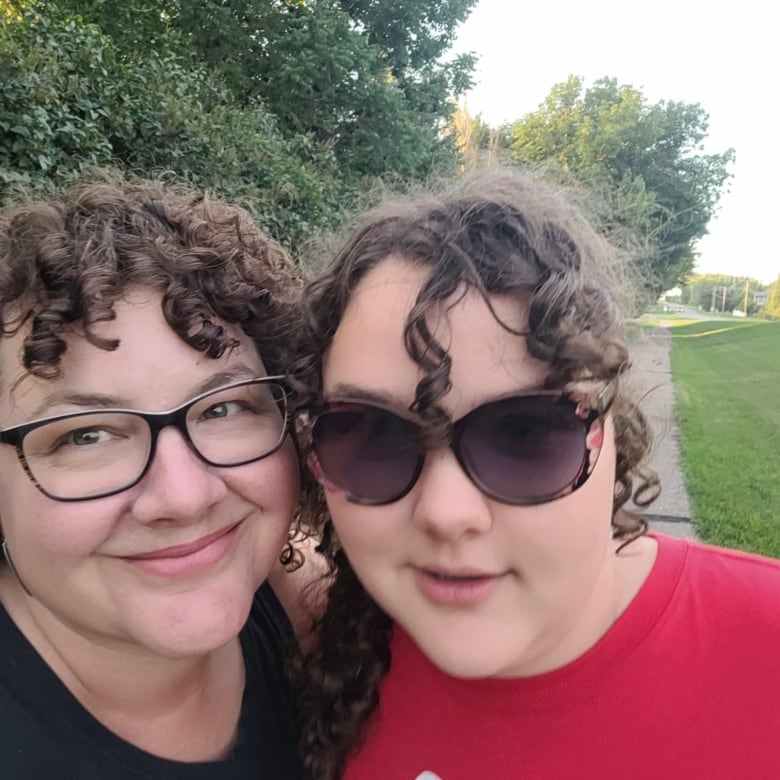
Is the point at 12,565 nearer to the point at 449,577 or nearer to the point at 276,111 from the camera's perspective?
the point at 449,577

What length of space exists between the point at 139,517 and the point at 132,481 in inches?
2.9

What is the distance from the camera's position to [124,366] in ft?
4.54

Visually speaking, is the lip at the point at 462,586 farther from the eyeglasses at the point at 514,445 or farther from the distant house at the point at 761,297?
the distant house at the point at 761,297

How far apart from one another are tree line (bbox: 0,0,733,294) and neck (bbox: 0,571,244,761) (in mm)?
1385

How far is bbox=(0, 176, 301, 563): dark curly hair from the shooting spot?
1.38 metres

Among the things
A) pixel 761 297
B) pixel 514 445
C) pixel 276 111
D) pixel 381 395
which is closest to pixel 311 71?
pixel 276 111

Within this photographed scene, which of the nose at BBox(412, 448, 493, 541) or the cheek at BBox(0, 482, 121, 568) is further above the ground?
the nose at BBox(412, 448, 493, 541)

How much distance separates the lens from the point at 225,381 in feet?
4.94

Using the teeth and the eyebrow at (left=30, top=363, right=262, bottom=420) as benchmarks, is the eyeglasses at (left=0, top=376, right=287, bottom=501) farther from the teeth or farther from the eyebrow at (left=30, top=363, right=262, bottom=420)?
the teeth

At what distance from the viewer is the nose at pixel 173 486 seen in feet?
4.51

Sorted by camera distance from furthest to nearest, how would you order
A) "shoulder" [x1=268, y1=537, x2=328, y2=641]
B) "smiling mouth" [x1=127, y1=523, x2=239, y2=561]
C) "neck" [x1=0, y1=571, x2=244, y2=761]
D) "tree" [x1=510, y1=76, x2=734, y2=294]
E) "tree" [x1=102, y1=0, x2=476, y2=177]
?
"tree" [x1=510, y1=76, x2=734, y2=294] → "tree" [x1=102, y1=0, x2=476, y2=177] → "shoulder" [x1=268, y1=537, x2=328, y2=641] → "neck" [x1=0, y1=571, x2=244, y2=761] → "smiling mouth" [x1=127, y1=523, x2=239, y2=561]

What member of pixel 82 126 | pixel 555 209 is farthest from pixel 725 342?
pixel 555 209

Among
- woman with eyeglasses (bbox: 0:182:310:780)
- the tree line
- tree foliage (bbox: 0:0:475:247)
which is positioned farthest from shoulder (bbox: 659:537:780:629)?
tree foliage (bbox: 0:0:475:247)

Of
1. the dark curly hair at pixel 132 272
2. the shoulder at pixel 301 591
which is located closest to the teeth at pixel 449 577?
the dark curly hair at pixel 132 272
